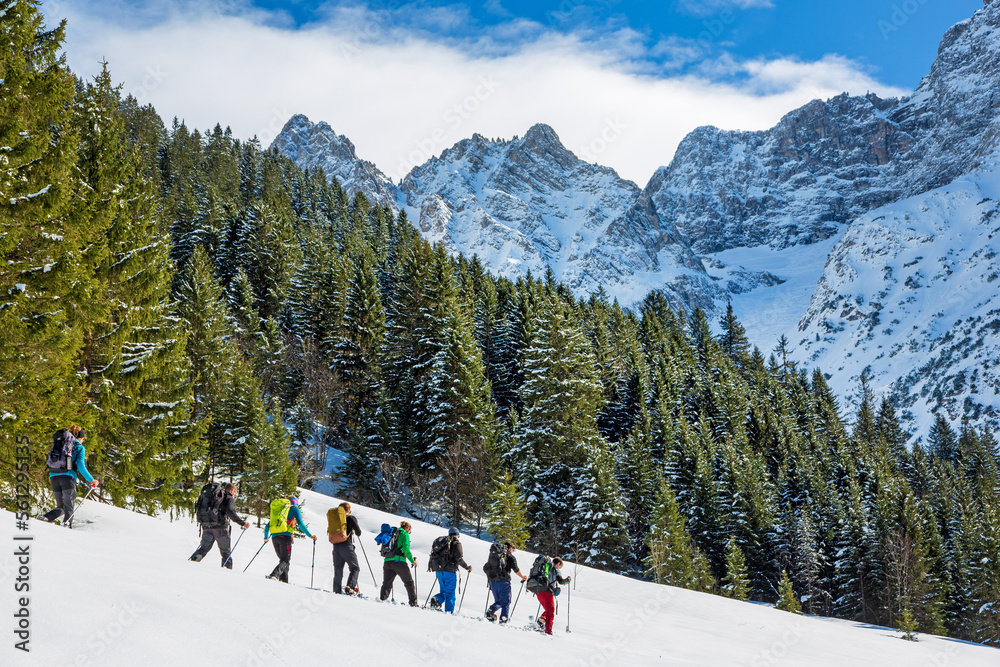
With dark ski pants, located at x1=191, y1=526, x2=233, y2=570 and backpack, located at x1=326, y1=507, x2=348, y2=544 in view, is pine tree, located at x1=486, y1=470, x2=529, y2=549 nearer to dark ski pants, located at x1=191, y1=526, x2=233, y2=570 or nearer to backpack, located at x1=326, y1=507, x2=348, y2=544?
backpack, located at x1=326, y1=507, x2=348, y2=544

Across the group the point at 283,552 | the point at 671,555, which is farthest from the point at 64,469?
the point at 671,555

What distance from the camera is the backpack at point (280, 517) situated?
12.4 metres

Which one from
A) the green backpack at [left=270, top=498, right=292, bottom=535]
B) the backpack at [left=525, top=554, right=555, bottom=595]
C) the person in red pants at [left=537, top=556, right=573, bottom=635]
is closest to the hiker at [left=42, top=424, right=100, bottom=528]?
the green backpack at [left=270, top=498, right=292, bottom=535]

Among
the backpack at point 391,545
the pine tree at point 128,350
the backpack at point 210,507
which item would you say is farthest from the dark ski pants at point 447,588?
the pine tree at point 128,350

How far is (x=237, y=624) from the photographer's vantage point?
7.85 metres

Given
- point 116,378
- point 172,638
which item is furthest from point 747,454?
point 172,638

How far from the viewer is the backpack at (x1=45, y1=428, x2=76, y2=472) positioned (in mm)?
10492

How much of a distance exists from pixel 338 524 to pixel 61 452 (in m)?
4.71

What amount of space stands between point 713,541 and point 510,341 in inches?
891

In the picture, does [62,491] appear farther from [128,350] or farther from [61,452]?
[128,350]

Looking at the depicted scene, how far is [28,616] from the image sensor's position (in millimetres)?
6488

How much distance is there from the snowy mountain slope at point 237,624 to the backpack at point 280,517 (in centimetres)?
111

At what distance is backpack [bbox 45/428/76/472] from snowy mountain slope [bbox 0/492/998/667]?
0.91 metres

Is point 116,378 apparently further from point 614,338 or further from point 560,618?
point 614,338
